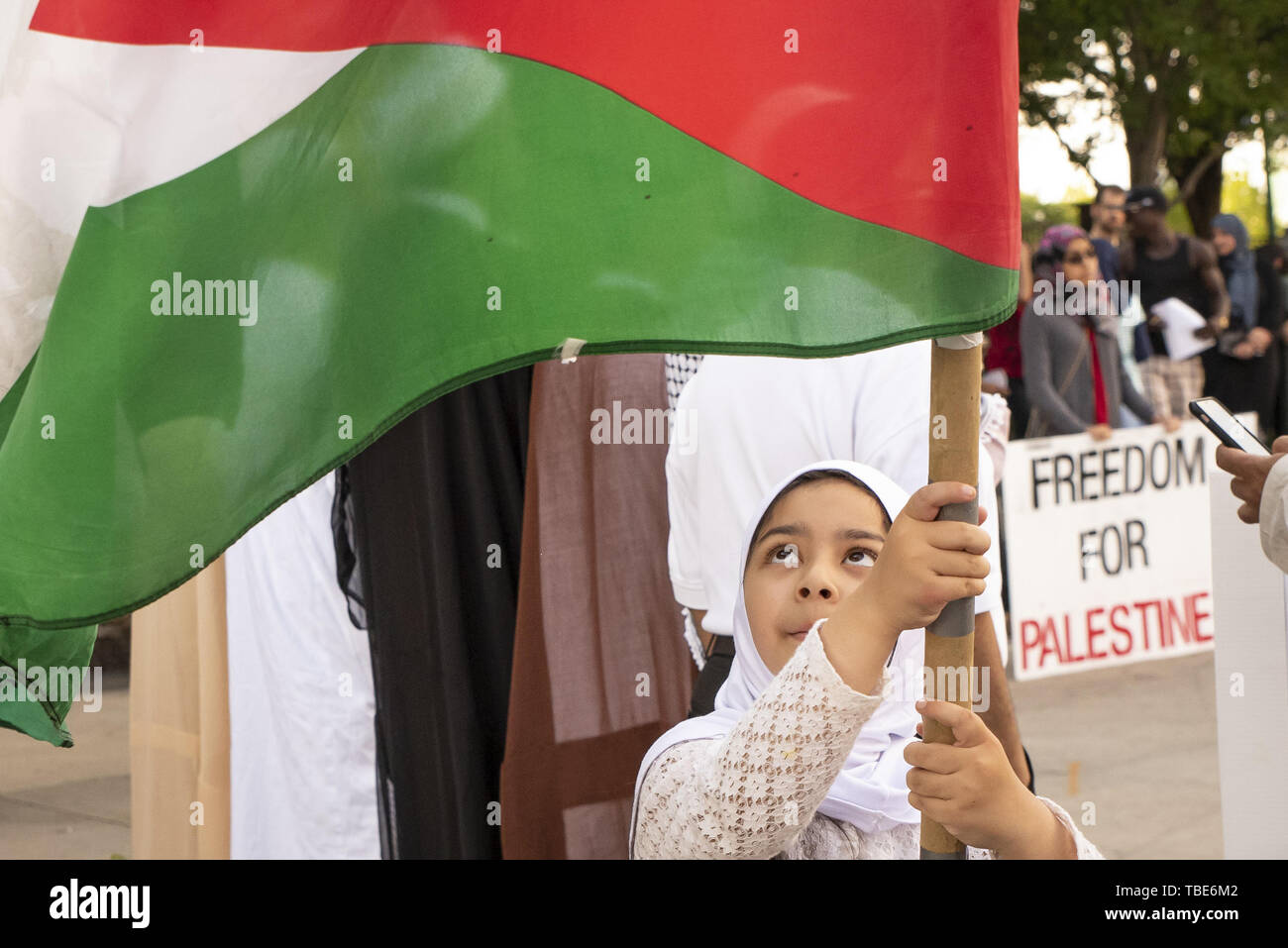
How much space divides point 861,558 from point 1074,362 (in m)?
6.20

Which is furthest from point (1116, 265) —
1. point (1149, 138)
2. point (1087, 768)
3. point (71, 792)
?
point (1149, 138)

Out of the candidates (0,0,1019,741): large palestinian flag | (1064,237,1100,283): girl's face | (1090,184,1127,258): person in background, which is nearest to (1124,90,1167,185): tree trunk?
(1090,184,1127,258): person in background

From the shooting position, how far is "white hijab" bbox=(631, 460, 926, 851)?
226 cm

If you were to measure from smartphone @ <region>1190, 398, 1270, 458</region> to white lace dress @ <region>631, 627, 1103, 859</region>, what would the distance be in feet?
3.65

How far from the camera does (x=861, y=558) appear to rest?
2.31 m

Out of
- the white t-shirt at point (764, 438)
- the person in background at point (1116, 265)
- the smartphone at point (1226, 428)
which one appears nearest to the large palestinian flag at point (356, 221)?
the white t-shirt at point (764, 438)

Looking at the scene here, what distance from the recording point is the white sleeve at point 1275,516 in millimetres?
2967

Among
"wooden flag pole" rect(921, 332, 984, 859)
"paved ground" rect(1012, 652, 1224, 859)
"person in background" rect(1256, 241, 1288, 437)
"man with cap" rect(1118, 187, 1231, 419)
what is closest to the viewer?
"wooden flag pole" rect(921, 332, 984, 859)

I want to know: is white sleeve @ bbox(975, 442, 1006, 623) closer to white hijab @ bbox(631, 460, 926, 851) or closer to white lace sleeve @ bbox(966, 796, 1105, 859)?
white hijab @ bbox(631, 460, 926, 851)
